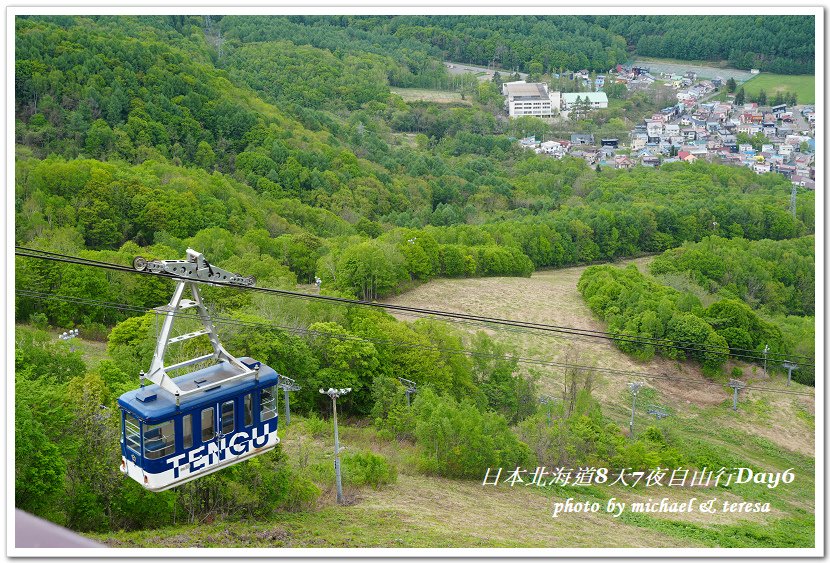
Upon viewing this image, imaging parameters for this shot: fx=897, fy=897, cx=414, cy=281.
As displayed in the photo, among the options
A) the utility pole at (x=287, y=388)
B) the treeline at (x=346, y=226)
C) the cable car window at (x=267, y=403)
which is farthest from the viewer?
the treeline at (x=346, y=226)

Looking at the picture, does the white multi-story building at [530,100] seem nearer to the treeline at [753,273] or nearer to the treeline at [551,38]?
the treeline at [551,38]

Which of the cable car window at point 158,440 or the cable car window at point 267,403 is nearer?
the cable car window at point 158,440

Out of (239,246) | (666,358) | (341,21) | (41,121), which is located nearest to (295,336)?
(239,246)

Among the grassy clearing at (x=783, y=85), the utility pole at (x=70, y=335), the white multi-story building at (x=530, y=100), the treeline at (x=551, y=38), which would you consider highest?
the treeline at (x=551, y=38)

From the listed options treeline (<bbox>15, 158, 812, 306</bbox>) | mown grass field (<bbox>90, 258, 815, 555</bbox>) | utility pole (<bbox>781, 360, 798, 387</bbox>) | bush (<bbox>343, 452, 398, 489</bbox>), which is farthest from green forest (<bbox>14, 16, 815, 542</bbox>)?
utility pole (<bbox>781, 360, 798, 387</bbox>)

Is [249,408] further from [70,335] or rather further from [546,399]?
[546,399]

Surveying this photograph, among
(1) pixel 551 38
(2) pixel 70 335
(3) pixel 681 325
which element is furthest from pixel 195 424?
(1) pixel 551 38

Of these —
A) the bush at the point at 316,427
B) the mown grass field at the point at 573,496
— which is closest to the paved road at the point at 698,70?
the mown grass field at the point at 573,496
